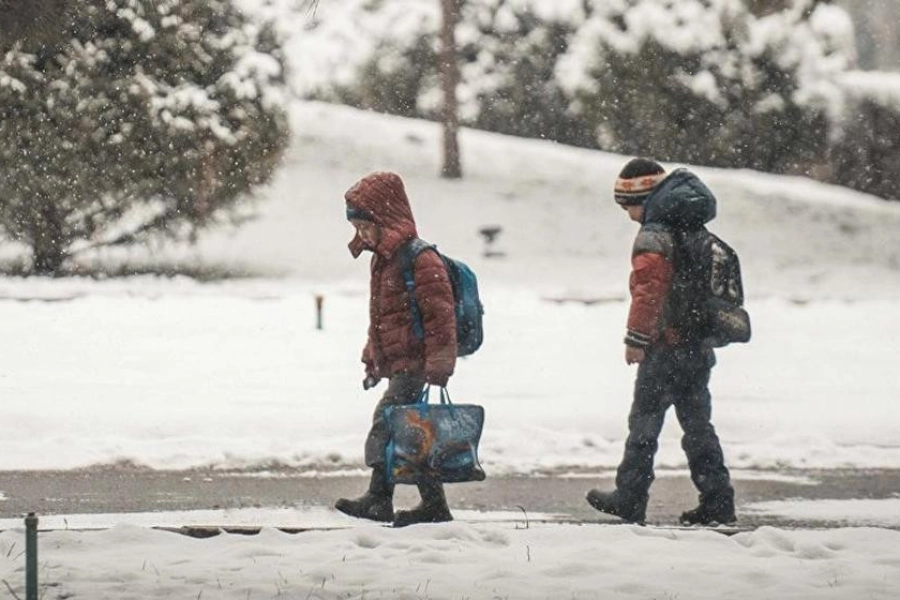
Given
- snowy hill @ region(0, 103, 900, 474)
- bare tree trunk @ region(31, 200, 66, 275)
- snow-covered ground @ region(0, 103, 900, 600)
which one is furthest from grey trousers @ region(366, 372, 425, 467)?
bare tree trunk @ region(31, 200, 66, 275)

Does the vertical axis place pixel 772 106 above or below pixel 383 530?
above

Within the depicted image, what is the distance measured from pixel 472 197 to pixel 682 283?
2564 cm

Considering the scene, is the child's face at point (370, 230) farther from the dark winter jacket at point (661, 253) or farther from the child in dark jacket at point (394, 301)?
the dark winter jacket at point (661, 253)

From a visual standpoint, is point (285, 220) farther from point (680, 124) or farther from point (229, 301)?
point (229, 301)

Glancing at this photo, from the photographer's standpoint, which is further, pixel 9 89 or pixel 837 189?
pixel 837 189

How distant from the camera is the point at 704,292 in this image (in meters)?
7.68

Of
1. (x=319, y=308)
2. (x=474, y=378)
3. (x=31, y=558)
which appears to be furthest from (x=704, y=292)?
(x=319, y=308)

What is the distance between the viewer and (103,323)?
19219mm

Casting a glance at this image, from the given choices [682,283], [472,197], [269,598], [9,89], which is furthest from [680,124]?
[269,598]

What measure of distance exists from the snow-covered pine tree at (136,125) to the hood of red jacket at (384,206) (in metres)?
17.4

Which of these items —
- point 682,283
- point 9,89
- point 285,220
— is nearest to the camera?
point 682,283

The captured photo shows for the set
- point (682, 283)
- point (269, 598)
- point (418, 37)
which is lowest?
point (269, 598)

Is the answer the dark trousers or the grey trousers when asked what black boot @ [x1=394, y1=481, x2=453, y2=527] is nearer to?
the grey trousers

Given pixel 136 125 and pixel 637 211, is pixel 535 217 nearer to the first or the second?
pixel 136 125
